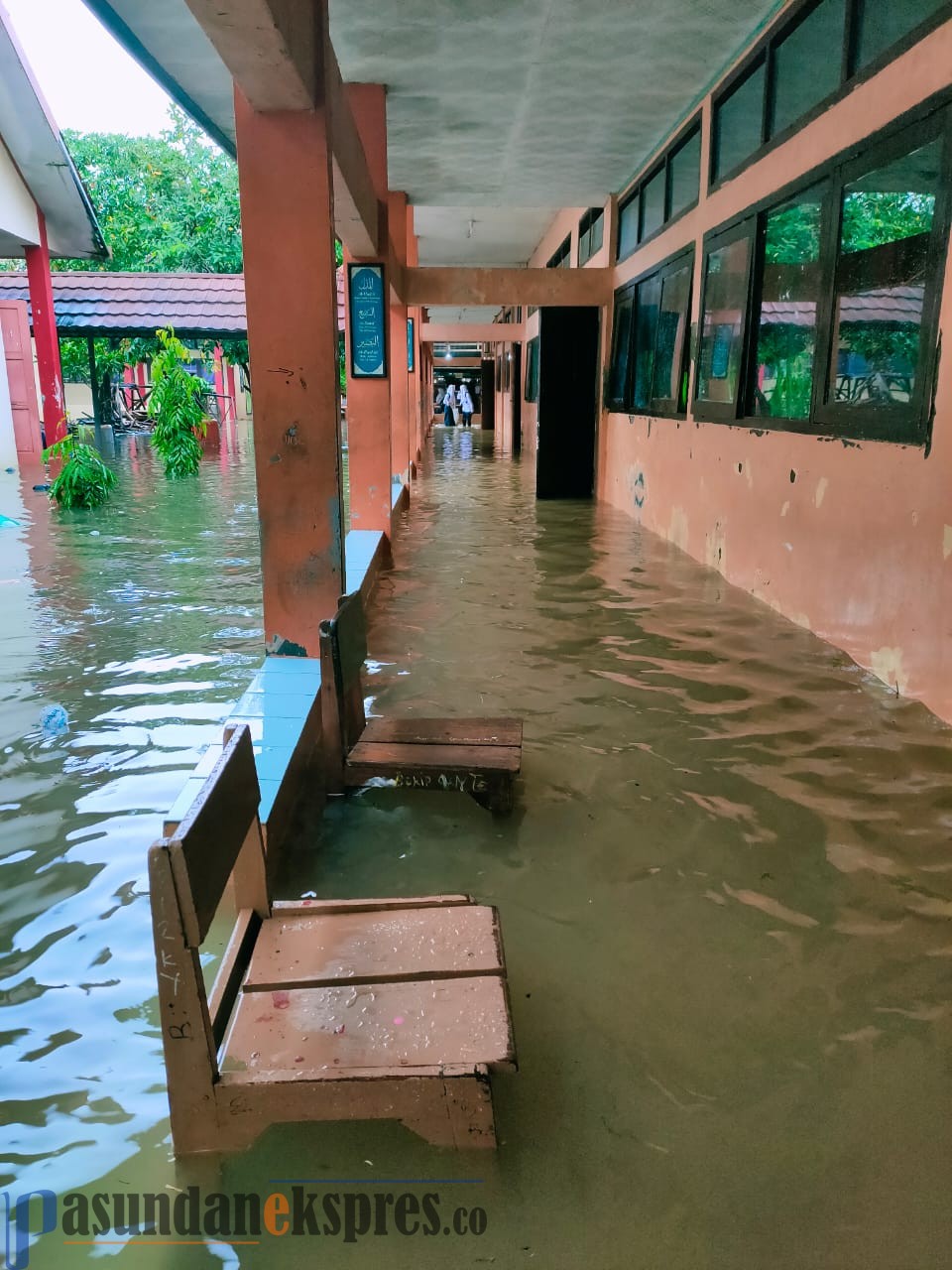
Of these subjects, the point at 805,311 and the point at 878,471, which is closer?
the point at 878,471

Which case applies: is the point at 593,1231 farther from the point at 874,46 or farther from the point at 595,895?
the point at 874,46

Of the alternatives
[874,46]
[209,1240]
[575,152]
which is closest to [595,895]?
[209,1240]

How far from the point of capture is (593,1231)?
176 centimetres

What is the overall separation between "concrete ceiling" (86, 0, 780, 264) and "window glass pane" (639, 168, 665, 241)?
1.05ft

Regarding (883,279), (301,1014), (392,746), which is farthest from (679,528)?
(301,1014)

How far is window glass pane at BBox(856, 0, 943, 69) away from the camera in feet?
14.3

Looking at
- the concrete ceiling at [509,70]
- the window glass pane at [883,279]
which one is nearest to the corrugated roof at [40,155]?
the concrete ceiling at [509,70]

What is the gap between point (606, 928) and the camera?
2.74 metres

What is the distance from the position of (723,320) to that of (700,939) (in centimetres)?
578

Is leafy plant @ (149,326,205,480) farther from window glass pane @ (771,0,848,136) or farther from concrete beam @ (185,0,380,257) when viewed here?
window glass pane @ (771,0,848,136)

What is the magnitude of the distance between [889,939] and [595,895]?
84 cm

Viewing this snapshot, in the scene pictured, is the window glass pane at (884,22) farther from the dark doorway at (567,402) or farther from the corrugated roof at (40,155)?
the corrugated roof at (40,155)

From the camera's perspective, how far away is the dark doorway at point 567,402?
12.7m

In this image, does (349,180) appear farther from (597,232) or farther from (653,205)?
(597,232)
